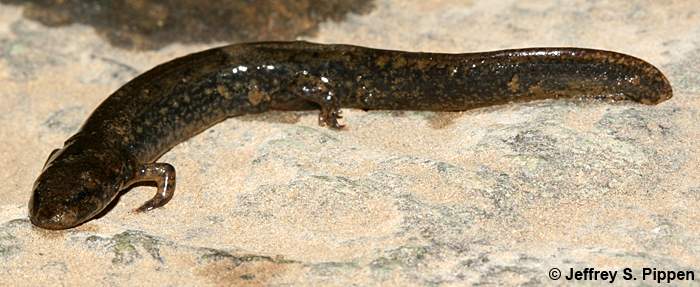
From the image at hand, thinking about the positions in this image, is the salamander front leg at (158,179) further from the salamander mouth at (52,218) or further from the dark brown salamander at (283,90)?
the salamander mouth at (52,218)

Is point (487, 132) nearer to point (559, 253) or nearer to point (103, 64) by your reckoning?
point (559, 253)

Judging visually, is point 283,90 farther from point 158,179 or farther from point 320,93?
point 158,179

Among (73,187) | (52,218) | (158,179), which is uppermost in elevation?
(158,179)

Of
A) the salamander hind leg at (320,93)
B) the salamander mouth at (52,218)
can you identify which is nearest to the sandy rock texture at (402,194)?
the salamander mouth at (52,218)

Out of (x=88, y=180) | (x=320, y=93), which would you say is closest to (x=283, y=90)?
(x=320, y=93)

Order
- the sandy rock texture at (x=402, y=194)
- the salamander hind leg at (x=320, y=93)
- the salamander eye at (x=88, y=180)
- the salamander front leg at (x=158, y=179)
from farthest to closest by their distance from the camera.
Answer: the salamander hind leg at (x=320, y=93) → the salamander front leg at (x=158, y=179) → the salamander eye at (x=88, y=180) → the sandy rock texture at (x=402, y=194)

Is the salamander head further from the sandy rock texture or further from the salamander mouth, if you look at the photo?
the sandy rock texture

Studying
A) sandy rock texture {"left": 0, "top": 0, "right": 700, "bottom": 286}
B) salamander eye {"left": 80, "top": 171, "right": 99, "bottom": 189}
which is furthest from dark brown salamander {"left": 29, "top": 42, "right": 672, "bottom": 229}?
sandy rock texture {"left": 0, "top": 0, "right": 700, "bottom": 286}
